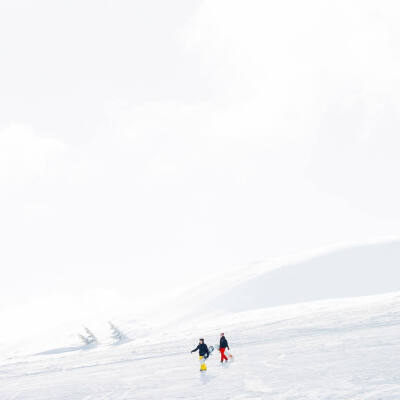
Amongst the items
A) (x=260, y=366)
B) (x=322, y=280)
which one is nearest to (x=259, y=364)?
(x=260, y=366)

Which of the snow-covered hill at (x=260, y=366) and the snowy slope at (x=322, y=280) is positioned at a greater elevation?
the snowy slope at (x=322, y=280)

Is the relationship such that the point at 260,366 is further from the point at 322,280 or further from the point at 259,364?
the point at 322,280

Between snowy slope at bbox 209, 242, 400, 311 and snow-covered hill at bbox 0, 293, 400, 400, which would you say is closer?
snow-covered hill at bbox 0, 293, 400, 400

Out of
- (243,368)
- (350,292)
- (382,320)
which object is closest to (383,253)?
(350,292)

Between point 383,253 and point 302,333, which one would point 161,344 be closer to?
point 302,333

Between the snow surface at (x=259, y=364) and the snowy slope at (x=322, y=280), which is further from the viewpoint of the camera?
the snowy slope at (x=322, y=280)

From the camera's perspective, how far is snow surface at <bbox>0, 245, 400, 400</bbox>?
16.6 m

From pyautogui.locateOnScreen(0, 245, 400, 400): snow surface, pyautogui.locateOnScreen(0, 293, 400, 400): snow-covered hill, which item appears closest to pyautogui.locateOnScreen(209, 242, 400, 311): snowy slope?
pyautogui.locateOnScreen(0, 245, 400, 400): snow surface

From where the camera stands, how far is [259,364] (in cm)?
2159

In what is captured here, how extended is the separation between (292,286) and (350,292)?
7872 mm

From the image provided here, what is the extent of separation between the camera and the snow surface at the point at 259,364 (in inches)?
652

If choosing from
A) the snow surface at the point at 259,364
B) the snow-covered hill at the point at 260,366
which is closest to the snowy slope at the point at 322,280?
the snow surface at the point at 259,364

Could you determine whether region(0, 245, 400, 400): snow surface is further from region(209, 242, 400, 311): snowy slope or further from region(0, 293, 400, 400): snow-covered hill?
region(209, 242, 400, 311): snowy slope

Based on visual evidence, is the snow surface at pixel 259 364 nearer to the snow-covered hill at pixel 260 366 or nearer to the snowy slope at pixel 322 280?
the snow-covered hill at pixel 260 366
